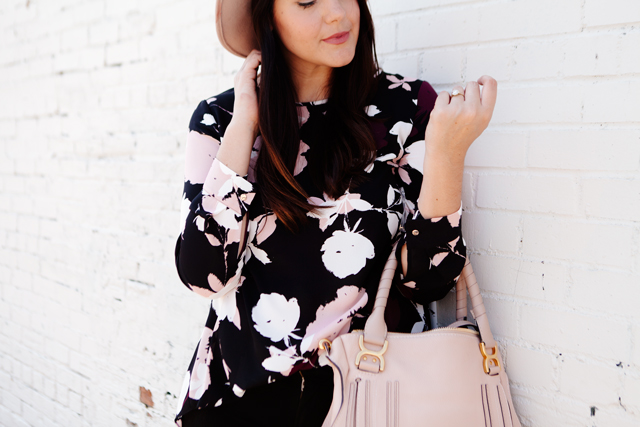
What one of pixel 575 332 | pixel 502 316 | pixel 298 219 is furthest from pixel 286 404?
pixel 575 332

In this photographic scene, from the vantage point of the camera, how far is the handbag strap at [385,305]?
109cm

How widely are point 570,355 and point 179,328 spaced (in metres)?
1.49

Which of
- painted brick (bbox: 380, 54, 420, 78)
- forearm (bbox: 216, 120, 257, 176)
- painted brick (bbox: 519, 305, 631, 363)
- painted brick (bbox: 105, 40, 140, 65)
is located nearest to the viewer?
painted brick (bbox: 519, 305, 631, 363)

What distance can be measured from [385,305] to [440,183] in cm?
29

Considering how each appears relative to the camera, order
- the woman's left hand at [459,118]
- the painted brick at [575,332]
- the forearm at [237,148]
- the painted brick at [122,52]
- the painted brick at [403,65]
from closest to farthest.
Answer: the woman's left hand at [459,118] → the painted brick at [575,332] → the forearm at [237,148] → the painted brick at [403,65] → the painted brick at [122,52]

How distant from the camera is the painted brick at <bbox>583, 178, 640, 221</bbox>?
3.64 ft

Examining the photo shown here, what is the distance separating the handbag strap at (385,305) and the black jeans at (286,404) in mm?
209

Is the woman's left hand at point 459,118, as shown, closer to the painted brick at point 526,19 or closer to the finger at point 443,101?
the finger at point 443,101

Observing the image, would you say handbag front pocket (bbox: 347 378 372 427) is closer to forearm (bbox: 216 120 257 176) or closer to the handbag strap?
the handbag strap

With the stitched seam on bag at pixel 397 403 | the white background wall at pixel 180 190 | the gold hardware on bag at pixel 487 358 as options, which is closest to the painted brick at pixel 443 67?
the white background wall at pixel 180 190

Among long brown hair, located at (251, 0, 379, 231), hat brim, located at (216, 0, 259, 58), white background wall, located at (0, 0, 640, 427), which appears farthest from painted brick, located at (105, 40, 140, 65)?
long brown hair, located at (251, 0, 379, 231)

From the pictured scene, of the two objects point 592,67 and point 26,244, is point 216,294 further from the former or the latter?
point 26,244

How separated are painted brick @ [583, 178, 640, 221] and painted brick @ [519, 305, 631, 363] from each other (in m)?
0.24

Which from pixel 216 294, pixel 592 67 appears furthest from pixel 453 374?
pixel 592 67
